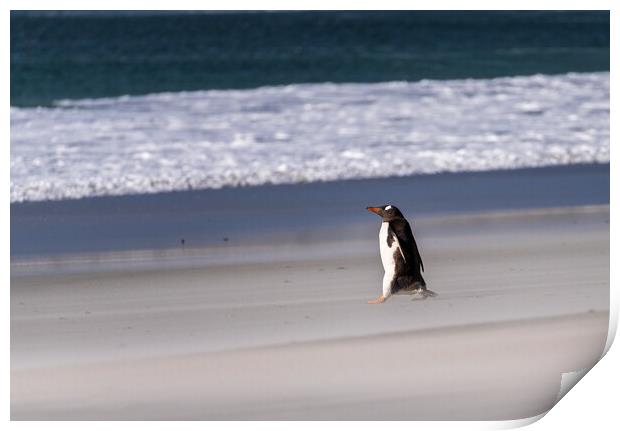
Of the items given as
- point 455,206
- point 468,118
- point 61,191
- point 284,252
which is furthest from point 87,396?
point 468,118

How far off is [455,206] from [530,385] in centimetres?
165

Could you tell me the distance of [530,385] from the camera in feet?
12.8

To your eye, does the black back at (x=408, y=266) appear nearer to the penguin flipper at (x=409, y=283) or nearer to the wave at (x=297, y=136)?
the penguin flipper at (x=409, y=283)

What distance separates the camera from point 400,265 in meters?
4.25

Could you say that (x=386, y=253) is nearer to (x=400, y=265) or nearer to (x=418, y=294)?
(x=400, y=265)

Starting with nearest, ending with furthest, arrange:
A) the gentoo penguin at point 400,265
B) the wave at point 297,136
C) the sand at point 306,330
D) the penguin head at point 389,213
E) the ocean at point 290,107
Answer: the sand at point 306,330
the gentoo penguin at point 400,265
the penguin head at point 389,213
the wave at point 297,136
the ocean at point 290,107

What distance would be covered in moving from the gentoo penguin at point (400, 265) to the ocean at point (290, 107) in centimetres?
160

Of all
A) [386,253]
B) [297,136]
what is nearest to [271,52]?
[297,136]

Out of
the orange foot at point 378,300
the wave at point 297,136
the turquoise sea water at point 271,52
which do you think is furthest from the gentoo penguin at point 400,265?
the turquoise sea water at point 271,52

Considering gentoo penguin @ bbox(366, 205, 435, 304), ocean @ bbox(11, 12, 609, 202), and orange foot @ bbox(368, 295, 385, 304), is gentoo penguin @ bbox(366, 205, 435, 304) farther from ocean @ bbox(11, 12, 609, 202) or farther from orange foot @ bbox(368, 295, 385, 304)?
ocean @ bbox(11, 12, 609, 202)

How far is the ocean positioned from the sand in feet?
3.65

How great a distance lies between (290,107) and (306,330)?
12.6 ft

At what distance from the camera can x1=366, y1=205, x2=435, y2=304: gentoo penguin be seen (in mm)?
4250

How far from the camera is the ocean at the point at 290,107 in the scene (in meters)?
5.95
